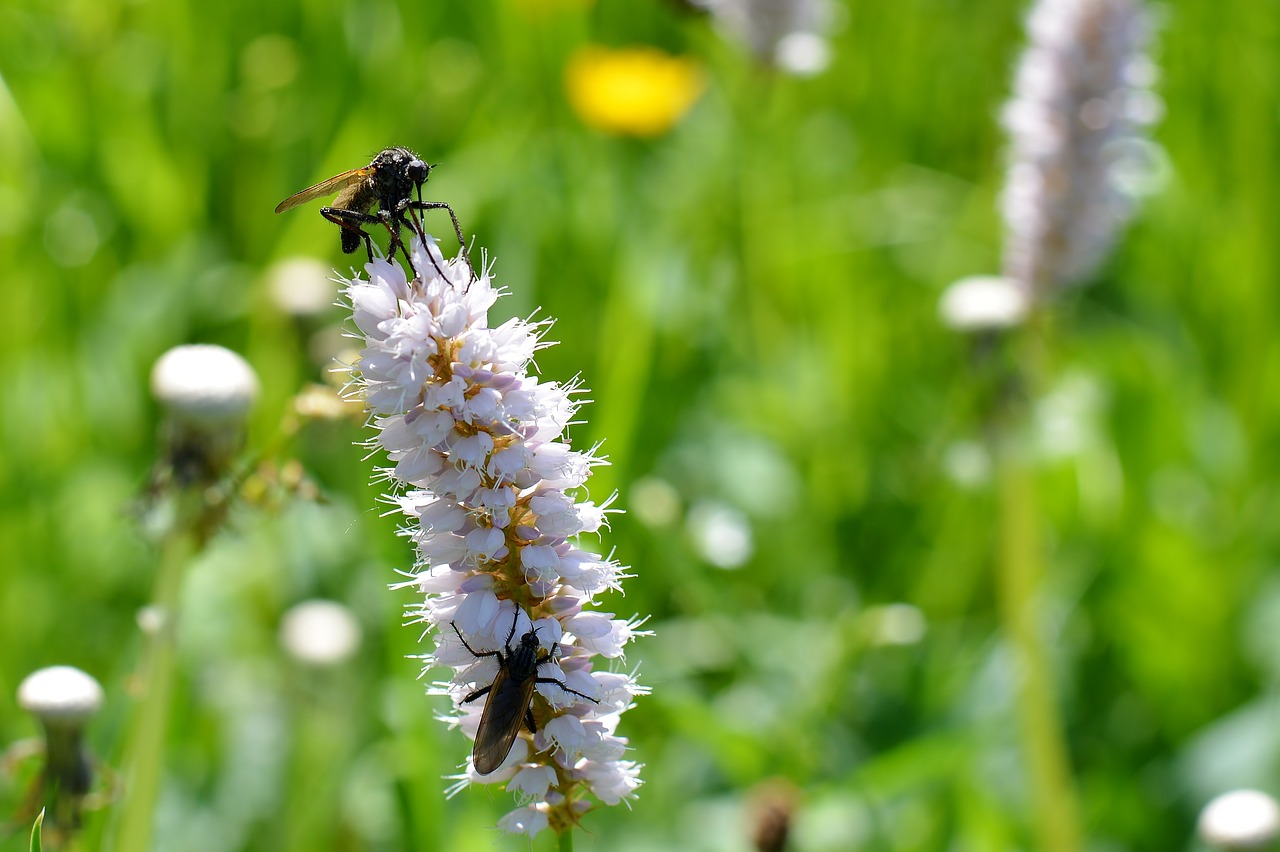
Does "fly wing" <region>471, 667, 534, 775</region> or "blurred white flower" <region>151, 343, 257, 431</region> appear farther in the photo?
"blurred white flower" <region>151, 343, 257, 431</region>

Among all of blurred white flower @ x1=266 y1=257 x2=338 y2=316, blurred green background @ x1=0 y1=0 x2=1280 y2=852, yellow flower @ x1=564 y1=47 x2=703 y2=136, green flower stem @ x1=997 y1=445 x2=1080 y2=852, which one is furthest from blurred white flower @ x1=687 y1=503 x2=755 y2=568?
yellow flower @ x1=564 y1=47 x2=703 y2=136

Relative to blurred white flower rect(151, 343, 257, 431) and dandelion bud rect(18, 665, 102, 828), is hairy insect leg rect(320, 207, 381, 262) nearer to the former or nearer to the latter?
blurred white flower rect(151, 343, 257, 431)

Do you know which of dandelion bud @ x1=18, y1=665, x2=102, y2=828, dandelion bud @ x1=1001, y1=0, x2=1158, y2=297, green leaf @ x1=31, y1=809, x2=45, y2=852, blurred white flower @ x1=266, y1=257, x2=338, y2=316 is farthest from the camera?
blurred white flower @ x1=266, y1=257, x2=338, y2=316

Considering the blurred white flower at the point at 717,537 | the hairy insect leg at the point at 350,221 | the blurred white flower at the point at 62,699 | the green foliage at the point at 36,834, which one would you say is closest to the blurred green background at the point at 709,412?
the blurred white flower at the point at 717,537

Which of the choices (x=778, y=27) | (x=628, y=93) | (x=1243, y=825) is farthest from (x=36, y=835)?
(x=628, y=93)

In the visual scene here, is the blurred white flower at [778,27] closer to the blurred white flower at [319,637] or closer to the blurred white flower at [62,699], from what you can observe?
the blurred white flower at [319,637]

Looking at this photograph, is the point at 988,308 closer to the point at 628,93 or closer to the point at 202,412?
the point at 202,412

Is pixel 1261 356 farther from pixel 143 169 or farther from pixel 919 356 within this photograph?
pixel 143 169
